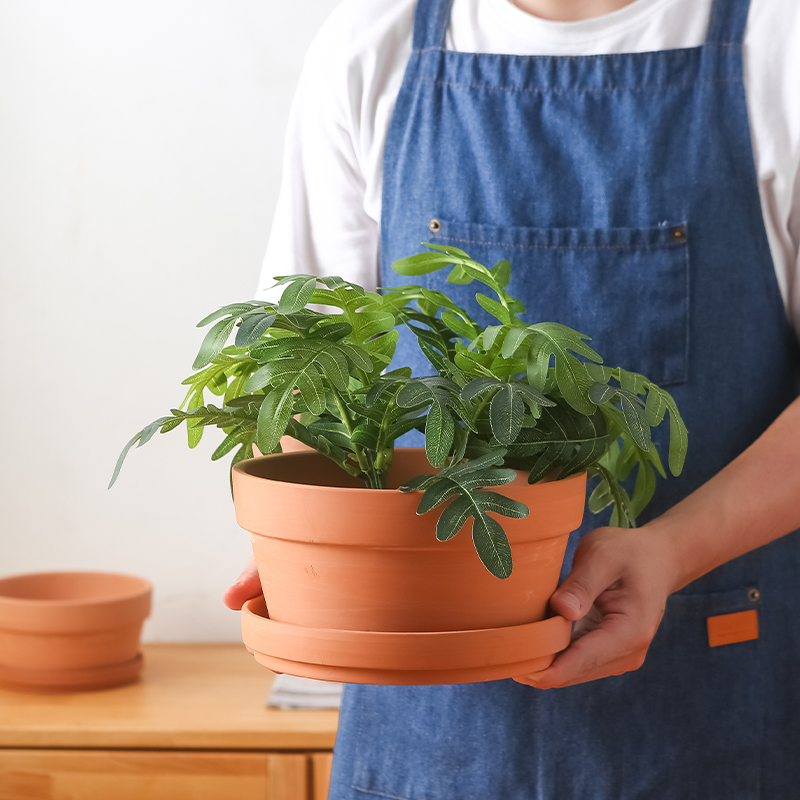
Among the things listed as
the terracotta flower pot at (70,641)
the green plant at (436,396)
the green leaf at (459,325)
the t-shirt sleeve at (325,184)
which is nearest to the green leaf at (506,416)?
the green plant at (436,396)

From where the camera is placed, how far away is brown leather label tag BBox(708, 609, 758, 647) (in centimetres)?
74

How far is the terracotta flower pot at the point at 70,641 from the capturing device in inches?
49.0

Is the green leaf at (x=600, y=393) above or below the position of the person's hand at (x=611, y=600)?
above

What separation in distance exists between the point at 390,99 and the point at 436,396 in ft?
1.60

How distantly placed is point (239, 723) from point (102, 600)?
30cm

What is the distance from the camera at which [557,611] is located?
0.53 meters

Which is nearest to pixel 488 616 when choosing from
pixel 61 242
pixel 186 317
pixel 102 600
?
pixel 102 600

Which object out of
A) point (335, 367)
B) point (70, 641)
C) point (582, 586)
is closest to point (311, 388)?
point (335, 367)

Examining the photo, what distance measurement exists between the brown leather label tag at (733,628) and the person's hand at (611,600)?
168 mm

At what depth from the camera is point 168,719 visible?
1.18 meters

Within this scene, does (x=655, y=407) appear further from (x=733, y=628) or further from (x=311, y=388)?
(x=733, y=628)

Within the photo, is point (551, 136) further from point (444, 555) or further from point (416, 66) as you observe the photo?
point (444, 555)

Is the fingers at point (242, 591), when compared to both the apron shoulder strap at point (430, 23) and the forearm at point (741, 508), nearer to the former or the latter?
A: the forearm at point (741, 508)

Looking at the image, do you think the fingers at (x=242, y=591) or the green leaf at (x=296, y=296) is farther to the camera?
the fingers at (x=242, y=591)
